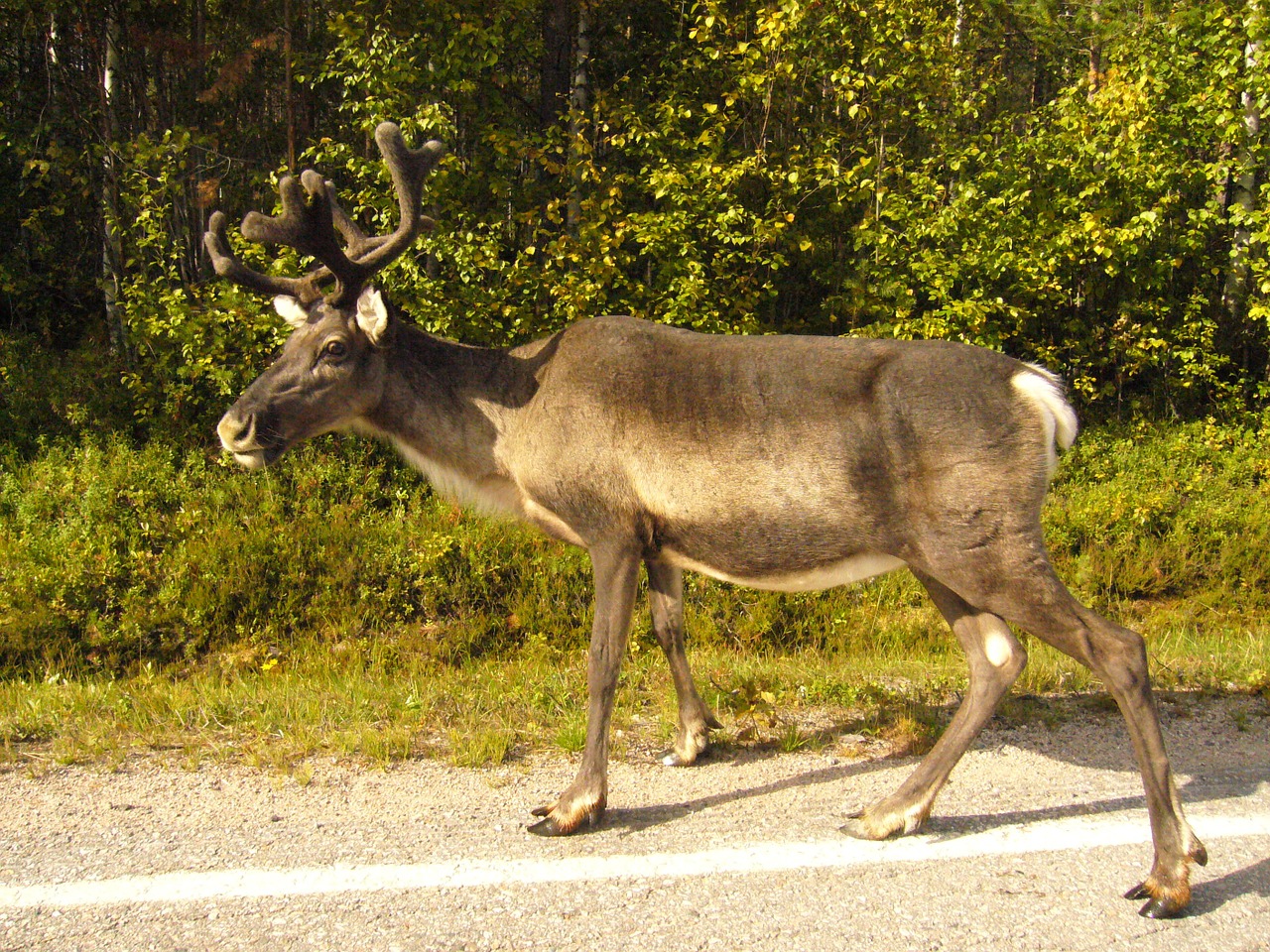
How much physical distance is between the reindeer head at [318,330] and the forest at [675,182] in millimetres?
4510

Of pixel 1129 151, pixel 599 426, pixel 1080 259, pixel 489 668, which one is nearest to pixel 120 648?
pixel 489 668

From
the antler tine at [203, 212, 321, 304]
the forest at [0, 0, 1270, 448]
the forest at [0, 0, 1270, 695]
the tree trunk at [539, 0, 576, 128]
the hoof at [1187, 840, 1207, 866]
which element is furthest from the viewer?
the tree trunk at [539, 0, 576, 128]

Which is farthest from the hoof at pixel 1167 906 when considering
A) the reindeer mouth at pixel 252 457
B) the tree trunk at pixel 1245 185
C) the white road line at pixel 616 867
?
the tree trunk at pixel 1245 185

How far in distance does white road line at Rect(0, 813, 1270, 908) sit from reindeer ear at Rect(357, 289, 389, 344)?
2508 millimetres

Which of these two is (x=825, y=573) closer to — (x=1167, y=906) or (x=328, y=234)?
(x=1167, y=906)

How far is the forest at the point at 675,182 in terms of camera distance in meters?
10.6

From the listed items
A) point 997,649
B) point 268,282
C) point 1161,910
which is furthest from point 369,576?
point 1161,910

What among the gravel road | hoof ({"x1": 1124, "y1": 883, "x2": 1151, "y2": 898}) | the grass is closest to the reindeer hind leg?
the gravel road

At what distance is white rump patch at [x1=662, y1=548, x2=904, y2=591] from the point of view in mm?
4785

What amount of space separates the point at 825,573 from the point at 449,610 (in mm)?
5383

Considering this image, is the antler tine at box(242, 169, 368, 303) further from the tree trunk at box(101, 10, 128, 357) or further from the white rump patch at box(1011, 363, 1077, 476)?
the tree trunk at box(101, 10, 128, 357)

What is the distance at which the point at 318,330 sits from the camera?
5.40 metres

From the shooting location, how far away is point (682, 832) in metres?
4.47

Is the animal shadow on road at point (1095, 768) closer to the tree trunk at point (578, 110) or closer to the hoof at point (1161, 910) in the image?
the hoof at point (1161, 910)
